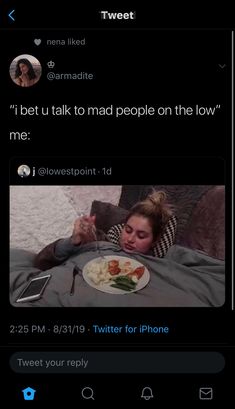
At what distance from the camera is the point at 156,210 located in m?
1.15

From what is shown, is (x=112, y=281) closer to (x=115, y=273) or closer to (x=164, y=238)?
(x=115, y=273)

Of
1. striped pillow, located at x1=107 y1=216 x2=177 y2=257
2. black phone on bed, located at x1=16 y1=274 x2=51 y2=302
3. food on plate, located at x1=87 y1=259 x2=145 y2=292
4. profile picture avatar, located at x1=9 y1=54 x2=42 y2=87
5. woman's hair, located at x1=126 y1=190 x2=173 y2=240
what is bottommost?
black phone on bed, located at x1=16 y1=274 x2=51 y2=302

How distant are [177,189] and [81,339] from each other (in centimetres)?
36

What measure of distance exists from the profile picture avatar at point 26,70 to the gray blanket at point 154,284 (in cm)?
35

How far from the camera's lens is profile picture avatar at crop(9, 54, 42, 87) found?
3.76 ft

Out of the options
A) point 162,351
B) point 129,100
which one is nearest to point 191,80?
point 129,100

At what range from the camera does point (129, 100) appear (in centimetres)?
114

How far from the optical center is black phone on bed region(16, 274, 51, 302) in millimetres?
1148

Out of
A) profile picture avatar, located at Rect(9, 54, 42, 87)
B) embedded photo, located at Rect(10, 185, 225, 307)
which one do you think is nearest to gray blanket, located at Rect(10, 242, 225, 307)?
embedded photo, located at Rect(10, 185, 225, 307)
